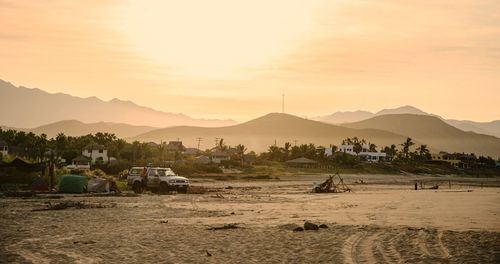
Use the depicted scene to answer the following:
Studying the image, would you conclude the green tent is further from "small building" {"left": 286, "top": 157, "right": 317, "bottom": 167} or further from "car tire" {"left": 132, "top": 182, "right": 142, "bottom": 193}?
"small building" {"left": 286, "top": 157, "right": 317, "bottom": 167}

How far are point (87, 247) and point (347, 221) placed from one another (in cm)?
1041

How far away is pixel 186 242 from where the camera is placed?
55.4 ft

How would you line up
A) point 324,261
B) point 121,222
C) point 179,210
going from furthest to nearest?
1. point 179,210
2. point 121,222
3. point 324,261

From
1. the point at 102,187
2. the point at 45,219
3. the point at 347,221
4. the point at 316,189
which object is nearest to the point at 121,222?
the point at 45,219

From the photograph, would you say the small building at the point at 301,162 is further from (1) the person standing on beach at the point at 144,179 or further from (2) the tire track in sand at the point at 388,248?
(2) the tire track in sand at the point at 388,248

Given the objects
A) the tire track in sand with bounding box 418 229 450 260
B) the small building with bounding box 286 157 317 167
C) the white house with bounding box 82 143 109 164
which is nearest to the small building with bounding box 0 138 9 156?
the white house with bounding box 82 143 109 164

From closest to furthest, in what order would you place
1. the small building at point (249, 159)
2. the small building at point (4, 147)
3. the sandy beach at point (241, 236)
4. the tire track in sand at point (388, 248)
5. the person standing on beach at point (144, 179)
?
the tire track in sand at point (388, 248) < the sandy beach at point (241, 236) < the person standing on beach at point (144, 179) < the small building at point (4, 147) < the small building at point (249, 159)

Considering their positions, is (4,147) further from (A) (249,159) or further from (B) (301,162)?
(B) (301,162)

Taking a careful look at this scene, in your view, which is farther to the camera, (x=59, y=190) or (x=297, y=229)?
(x=59, y=190)

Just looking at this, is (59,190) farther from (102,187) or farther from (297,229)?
(297,229)

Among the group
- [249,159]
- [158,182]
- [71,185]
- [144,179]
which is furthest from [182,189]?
[249,159]

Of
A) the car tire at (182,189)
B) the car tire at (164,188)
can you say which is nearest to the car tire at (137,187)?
the car tire at (164,188)

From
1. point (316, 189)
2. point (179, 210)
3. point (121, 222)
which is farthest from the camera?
point (316, 189)

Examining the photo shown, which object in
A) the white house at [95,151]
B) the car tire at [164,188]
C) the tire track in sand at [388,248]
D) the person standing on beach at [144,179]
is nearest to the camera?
the tire track in sand at [388,248]
